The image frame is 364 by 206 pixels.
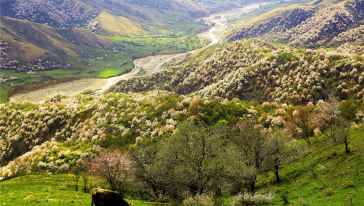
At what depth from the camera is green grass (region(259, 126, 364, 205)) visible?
54438 millimetres

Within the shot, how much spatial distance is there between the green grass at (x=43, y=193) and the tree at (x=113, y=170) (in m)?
6.91

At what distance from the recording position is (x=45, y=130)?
18225cm

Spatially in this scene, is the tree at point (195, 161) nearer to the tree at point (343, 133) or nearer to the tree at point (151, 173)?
the tree at point (151, 173)

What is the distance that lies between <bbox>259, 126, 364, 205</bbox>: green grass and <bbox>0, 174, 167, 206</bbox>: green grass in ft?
83.4

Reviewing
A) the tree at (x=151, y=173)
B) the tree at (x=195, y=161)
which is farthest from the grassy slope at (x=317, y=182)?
the tree at (x=195, y=161)

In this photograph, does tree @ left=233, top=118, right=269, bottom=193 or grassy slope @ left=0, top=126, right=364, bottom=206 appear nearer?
grassy slope @ left=0, top=126, right=364, bottom=206

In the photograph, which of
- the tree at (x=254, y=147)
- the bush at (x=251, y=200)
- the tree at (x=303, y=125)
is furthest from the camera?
the tree at (x=303, y=125)

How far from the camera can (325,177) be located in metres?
66.3

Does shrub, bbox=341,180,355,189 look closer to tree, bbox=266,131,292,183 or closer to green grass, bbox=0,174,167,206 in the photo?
tree, bbox=266,131,292,183

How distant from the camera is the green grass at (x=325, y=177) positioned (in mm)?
54438

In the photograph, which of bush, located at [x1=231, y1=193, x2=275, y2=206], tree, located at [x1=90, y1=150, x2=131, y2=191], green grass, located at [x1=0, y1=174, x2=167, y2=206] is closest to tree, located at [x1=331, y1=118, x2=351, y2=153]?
bush, located at [x1=231, y1=193, x2=275, y2=206]

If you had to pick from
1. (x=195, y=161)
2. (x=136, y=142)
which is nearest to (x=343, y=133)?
(x=195, y=161)

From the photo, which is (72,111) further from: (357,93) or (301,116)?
(357,93)

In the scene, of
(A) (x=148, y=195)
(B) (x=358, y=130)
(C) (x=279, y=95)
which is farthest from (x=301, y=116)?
(C) (x=279, y=95)
